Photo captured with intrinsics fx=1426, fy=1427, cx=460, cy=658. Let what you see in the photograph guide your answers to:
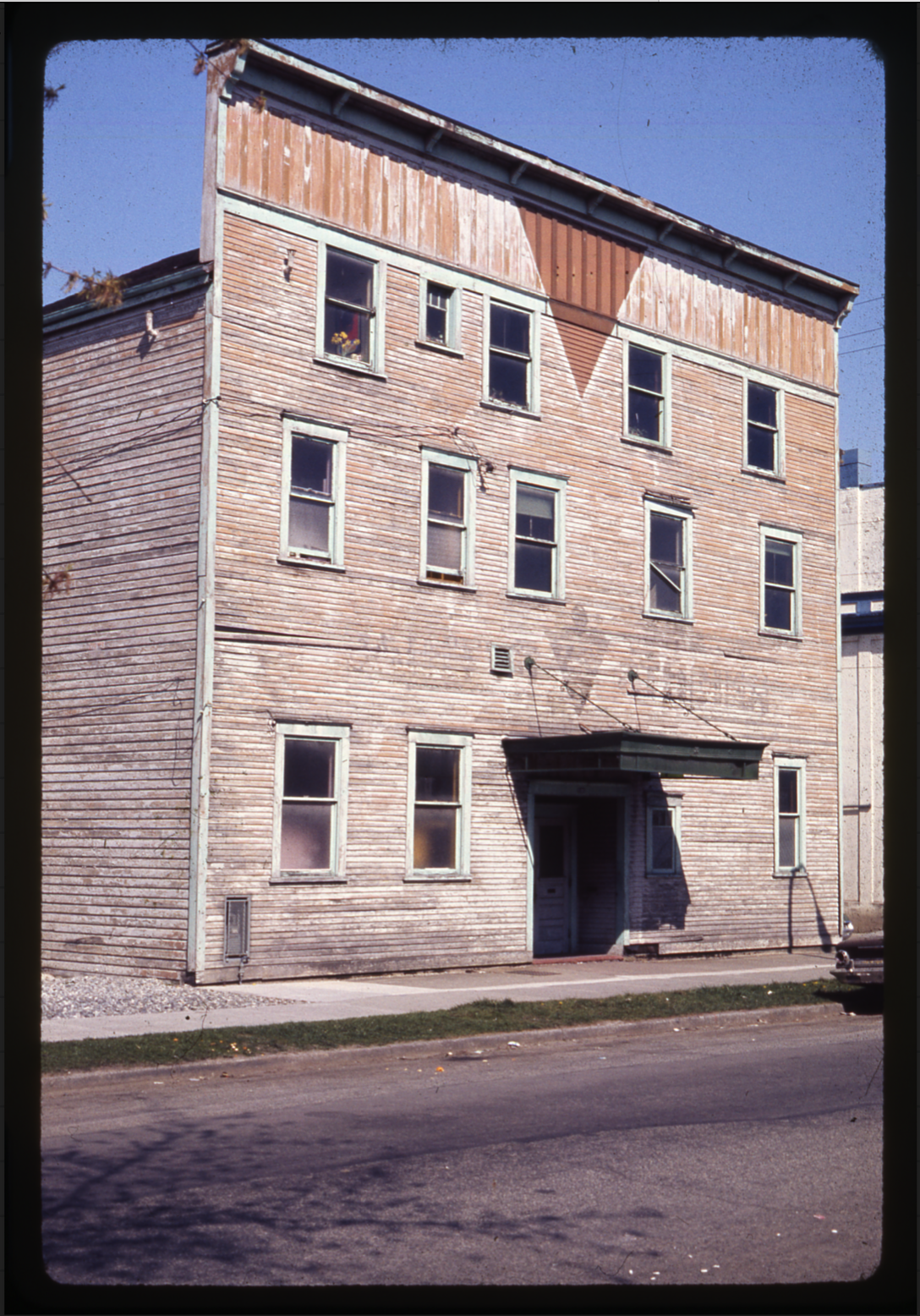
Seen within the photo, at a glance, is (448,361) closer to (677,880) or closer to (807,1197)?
(677,880)

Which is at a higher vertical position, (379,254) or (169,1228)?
(379,254)

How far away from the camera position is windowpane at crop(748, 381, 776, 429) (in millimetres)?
26781

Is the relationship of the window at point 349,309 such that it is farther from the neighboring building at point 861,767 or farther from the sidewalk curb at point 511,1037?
the neighboring building at point 861,767

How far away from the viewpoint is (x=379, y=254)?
809 inches

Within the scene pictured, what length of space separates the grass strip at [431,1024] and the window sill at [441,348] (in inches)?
388

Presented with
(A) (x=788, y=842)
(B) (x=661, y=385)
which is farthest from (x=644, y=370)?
(A) (x=788, y=842)

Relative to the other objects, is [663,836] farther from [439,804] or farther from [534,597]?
[439,804]

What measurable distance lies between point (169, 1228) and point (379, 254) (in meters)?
16.5

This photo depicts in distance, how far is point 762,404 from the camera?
88.8 feet

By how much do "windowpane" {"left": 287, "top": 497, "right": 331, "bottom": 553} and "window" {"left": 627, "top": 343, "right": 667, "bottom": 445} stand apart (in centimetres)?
684

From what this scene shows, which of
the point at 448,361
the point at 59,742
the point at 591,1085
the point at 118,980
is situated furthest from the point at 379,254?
the point at 591,1085

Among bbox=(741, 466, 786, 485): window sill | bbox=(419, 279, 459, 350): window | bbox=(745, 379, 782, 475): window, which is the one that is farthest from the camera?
bbox=(745, 379, 782, 475): window

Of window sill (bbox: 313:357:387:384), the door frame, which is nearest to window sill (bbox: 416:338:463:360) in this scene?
window sill (bbox: 313:357:387:384)

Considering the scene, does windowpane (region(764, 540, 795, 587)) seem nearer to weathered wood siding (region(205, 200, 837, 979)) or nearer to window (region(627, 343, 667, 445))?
weathered wood siding (region(205, 200, 837, 979))
